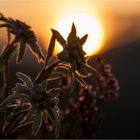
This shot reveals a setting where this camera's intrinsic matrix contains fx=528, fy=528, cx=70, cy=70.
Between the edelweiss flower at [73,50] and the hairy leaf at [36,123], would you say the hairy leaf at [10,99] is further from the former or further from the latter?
the edelweiss flower at [73,50]

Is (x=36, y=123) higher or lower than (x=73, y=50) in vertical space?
lower

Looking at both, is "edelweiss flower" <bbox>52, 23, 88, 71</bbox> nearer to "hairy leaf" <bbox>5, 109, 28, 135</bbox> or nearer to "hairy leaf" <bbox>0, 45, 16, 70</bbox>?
"hairy leaf" <bbox>0, 45, 16, 70</bbox>

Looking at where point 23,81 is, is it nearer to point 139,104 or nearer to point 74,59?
point 74,59

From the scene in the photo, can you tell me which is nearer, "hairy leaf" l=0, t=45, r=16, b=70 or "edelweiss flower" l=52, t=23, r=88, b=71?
"hairy leaf" l=0, t=45, r=16, b=70

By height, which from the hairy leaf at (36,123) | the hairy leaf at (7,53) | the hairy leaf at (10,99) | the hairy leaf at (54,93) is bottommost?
the hairy leaf at (36,123)

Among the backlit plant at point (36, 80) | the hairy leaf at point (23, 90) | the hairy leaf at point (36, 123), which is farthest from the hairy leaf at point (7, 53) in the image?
the hairy leaf at point (36, 123)

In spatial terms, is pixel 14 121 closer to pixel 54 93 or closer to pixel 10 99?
pixel 10 99

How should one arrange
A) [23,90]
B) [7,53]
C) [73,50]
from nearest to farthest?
[7,53] < [23,90] < [73,50]

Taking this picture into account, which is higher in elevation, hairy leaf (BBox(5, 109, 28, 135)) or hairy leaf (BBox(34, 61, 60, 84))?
hairy leaf (BBox(34, 61, 60, 84))

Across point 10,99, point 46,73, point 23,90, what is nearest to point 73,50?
point 46,73

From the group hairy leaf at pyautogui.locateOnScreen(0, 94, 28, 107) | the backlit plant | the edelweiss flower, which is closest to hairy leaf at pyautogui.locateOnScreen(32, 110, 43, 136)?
the backlit plant

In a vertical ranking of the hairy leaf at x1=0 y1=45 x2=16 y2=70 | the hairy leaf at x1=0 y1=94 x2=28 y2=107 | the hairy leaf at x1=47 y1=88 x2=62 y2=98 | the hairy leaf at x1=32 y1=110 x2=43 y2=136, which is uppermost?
the hairy leaf at x1=0 y1=45 x2=16 y2=70

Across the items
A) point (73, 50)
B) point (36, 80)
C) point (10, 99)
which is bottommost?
point (10, 99)
